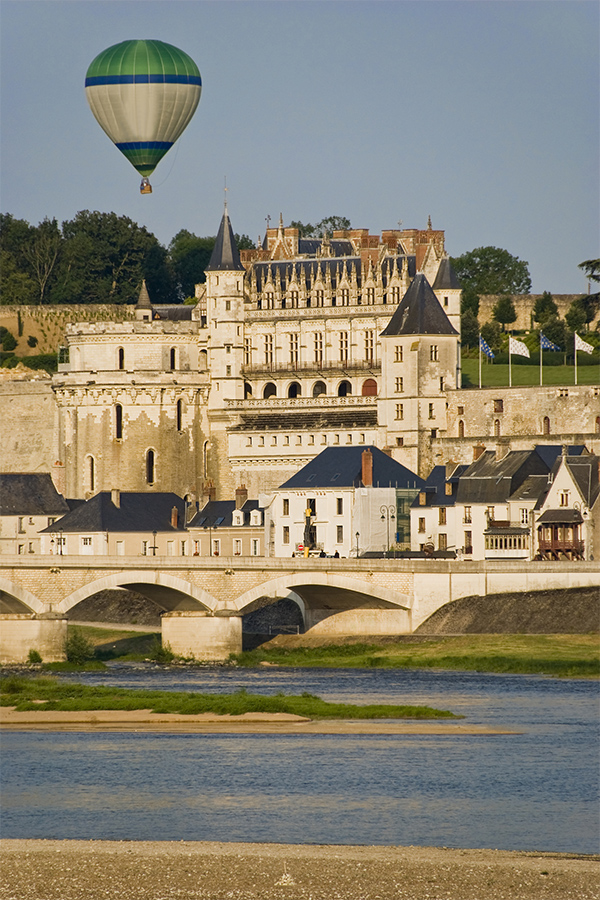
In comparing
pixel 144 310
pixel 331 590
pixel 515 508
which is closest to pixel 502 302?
pixel 144 310

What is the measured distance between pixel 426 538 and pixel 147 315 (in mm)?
31338

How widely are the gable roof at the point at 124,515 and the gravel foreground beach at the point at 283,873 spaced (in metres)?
46.2

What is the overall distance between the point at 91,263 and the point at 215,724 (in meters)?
81.8

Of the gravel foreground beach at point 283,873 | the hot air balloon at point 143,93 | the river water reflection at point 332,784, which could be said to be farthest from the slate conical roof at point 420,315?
the gravel foreground beach at point 283,873

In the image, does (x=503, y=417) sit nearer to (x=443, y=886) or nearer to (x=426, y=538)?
(x=426, y=538)

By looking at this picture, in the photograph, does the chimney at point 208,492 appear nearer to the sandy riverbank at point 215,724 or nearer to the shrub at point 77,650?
the shrub at point 77,650

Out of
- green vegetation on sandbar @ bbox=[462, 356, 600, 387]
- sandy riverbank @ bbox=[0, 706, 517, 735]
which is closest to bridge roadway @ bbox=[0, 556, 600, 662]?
sandy riverbank @ bbox=[0, 706, 517, 735]

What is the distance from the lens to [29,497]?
8462 cm

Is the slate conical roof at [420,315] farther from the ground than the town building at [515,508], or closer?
farther from the ground

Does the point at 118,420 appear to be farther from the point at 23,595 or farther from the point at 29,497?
the point at 23,595

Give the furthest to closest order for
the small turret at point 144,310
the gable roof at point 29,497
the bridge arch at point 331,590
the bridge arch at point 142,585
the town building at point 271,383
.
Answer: the small turret at point 144,310 → the town building at point 271,383 → the gable roof at point 29,497 → the bridge arch at point 142,585 → the bridge arch at point 331,590

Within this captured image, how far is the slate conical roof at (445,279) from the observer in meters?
93.8

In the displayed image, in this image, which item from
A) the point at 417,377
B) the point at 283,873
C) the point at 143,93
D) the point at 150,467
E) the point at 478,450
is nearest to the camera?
the point at 283,873

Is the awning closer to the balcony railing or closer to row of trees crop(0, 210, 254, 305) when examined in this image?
the balcony railing
